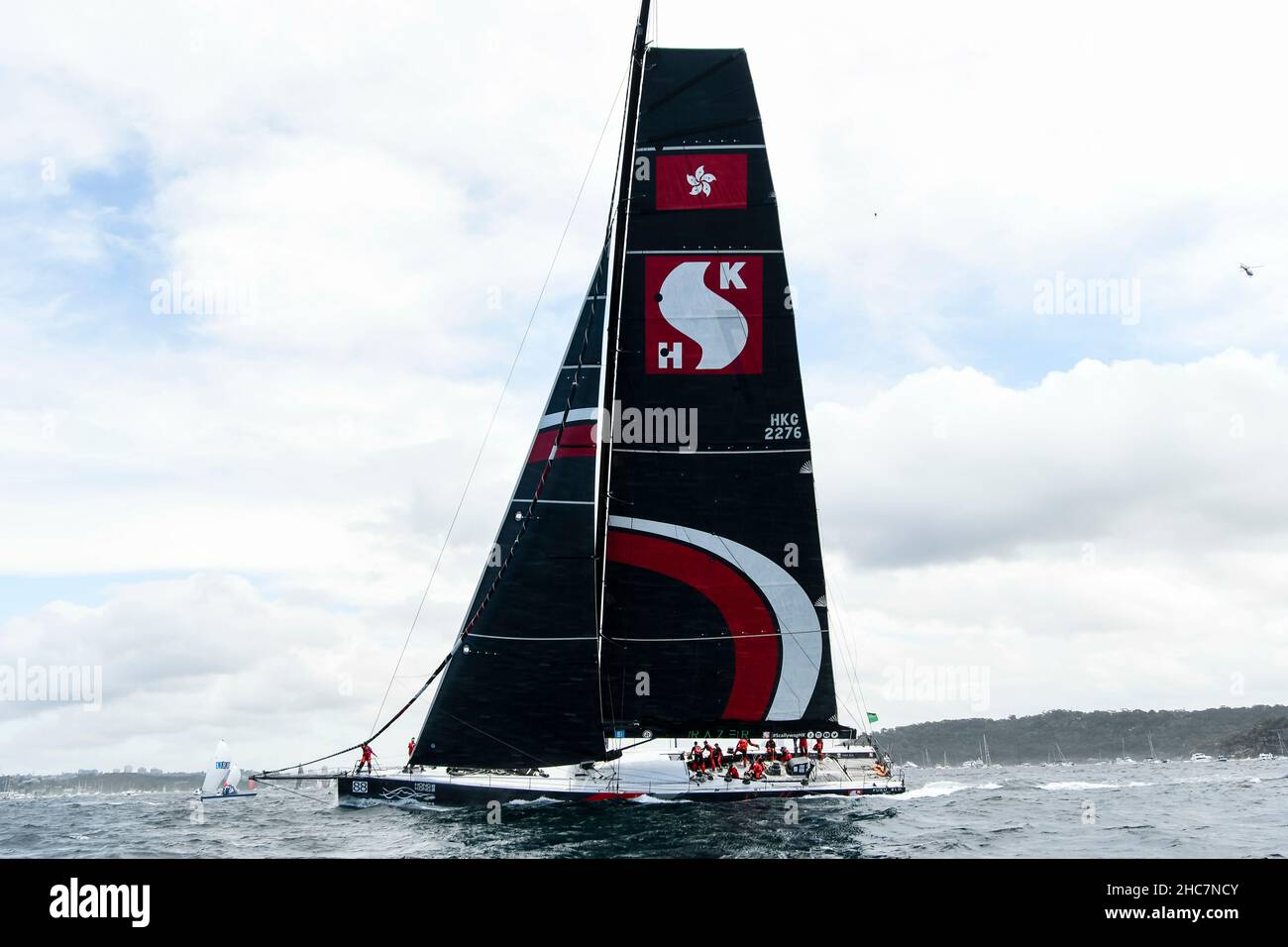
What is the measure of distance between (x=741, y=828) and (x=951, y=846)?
3942 millimetres

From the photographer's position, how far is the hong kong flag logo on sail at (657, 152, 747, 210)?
1078 inches

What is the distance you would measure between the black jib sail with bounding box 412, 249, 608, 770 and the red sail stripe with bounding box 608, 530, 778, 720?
1.68 meters

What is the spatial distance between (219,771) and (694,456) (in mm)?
32873

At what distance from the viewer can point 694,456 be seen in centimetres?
2709

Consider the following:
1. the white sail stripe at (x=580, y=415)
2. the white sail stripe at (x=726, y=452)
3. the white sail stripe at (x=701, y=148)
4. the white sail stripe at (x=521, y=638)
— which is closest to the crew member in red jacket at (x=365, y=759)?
the white sail stripe at (x=521, y=638)

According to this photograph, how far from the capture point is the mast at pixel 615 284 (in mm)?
26828

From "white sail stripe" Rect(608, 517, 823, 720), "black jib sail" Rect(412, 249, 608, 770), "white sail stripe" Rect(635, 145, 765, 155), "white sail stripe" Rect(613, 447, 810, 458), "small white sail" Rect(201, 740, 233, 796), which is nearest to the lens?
"black jib sail" Rect(412, 249, 608, 770)

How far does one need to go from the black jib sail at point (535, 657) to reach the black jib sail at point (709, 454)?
1.68 m

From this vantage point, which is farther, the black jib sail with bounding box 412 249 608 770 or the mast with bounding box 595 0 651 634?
the mast with bounding box 595 0 651 634

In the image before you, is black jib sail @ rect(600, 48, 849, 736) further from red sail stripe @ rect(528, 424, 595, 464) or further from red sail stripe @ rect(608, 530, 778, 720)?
red sail stripe @ rect(528, 424, 595, 464)

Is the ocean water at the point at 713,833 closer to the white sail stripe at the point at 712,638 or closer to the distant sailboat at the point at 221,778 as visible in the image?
the white sail stripe at the point at 712,638
